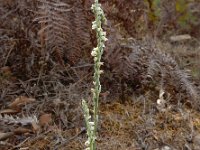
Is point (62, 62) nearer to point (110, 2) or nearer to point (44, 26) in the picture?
point (44, 26)

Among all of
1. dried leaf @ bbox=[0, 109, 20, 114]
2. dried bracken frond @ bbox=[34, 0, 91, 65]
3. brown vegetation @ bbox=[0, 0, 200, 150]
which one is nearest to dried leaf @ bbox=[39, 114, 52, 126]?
brown vegetation @ bbox=[0, 0, 200, 150]

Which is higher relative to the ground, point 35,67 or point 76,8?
point 76,8

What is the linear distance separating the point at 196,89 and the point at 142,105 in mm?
298

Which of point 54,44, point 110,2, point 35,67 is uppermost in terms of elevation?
point 110,2

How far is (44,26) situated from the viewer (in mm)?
2441

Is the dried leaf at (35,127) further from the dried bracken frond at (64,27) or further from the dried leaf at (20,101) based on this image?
the dried bracken frond at (64,27)

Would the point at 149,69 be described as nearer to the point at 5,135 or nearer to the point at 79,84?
the point at 79,84

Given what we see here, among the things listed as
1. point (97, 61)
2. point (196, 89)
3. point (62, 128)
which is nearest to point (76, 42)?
point (62, 128)

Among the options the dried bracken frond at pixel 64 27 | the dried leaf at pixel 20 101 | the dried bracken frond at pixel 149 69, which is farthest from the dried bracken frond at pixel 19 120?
the dried bracken frond at pixel 149 69

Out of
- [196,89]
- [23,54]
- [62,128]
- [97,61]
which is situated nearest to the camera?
[97,61]

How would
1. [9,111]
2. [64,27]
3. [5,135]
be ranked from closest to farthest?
1. [5,135]
2. [9,111]
3. [64,27]

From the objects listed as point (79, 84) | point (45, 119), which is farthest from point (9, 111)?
point (79, 84)

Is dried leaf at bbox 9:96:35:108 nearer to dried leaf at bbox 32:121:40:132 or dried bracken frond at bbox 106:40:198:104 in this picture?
dried leaf at bbox 32:121:40:132

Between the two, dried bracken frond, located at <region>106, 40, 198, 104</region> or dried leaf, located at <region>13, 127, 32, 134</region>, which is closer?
dried leaf, located at <region>13, 127, 32, 134</region>
